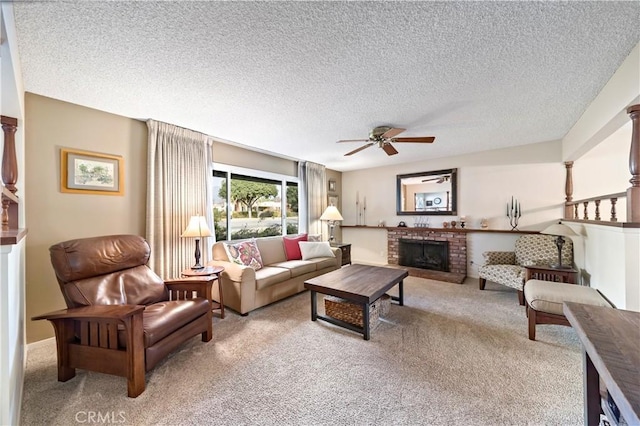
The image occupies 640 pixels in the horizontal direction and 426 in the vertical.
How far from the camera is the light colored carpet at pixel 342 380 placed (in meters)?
1.45

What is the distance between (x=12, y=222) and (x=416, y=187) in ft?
18.9

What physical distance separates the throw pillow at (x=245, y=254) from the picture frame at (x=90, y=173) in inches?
56.3

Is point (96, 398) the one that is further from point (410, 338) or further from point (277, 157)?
point (277, 157)

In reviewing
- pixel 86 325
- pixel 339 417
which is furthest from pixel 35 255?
pixel 339 417

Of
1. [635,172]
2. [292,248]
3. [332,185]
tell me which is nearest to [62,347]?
[292,248]

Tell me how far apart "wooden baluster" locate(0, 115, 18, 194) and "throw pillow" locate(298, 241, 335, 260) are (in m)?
3.20

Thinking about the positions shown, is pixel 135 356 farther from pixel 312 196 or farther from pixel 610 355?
pixel 312 196

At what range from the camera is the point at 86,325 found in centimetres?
174

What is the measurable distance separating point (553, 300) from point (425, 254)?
298 centimetres

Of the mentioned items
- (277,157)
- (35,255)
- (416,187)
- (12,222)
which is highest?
(277,157)

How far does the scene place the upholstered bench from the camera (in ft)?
6.85

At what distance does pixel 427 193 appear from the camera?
5.18 m

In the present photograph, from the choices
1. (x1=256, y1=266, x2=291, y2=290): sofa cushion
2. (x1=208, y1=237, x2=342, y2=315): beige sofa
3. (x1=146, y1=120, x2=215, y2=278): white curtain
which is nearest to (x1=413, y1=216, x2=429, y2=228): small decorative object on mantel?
(x1=208, y1=237, x2=342, y2=315): beige sofa

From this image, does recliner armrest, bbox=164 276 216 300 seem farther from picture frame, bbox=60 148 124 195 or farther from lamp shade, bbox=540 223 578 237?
lamp shade, bbox=540 223 578 237
